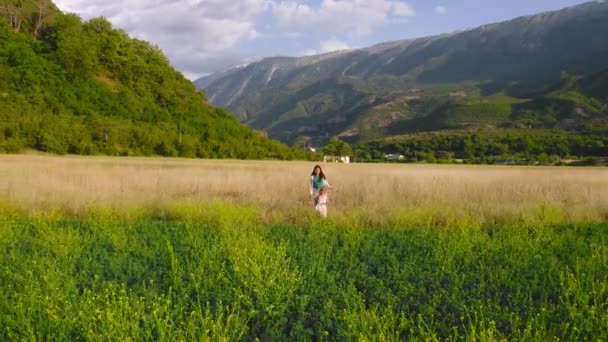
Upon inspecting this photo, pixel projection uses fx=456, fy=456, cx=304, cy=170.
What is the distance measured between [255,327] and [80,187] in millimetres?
15399

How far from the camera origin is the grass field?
564cm

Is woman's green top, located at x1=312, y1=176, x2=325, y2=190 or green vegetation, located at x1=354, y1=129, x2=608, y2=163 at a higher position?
green vegetation, located at x1=354, y1=129, x2=608, y2=163

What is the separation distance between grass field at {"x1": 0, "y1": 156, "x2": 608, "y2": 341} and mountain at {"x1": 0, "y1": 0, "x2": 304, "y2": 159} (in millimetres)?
39946

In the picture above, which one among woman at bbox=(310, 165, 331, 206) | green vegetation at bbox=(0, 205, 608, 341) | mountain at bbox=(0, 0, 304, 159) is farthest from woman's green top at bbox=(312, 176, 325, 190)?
mountain at bbox=(0, 0, 304, 159)

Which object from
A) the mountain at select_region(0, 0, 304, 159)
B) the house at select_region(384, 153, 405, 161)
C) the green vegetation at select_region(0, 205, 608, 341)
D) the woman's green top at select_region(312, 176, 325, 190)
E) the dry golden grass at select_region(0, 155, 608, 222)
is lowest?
the green vegetation at select_region(0, 205, 608, 341)

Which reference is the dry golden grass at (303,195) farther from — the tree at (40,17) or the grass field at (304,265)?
the tree at (40,17)

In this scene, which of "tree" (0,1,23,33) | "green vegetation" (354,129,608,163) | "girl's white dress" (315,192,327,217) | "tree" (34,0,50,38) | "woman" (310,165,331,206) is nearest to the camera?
"girl's white dress" (315,192,327,217)

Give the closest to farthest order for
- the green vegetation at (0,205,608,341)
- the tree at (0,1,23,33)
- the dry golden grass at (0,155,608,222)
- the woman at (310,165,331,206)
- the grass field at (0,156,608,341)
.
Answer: the green vegetation at (0,205,608,341) → the grass field at (0,156,608,341) → the woman at (310,165,331,206) → the dry golden grass at (0,155,608,222) → the tree at (0,1,23,33)

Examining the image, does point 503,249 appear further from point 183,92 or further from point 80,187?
point 183,92

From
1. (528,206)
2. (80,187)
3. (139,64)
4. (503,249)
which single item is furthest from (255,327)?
(139,64)

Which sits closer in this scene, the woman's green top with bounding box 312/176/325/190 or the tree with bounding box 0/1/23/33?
the woman's green top with bounding box 312/176/325/190

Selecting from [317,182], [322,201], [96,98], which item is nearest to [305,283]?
[322,201]

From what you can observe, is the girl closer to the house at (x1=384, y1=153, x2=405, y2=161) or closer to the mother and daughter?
the mother and daughter

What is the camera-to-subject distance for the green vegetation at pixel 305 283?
18.0 ft
